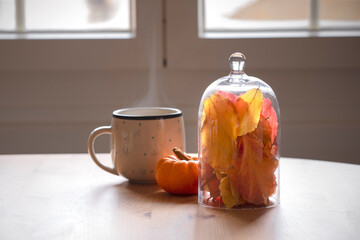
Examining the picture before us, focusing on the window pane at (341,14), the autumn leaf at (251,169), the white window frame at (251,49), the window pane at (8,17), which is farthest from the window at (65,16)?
the autumn leaf at (251,169)

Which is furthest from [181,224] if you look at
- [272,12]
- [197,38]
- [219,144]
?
[272,12]

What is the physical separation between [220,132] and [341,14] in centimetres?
120

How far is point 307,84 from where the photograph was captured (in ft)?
5.48

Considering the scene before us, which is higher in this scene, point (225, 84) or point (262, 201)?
point (225, 84)

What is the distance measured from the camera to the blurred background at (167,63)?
1.63 meters

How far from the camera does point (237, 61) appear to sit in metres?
0.71

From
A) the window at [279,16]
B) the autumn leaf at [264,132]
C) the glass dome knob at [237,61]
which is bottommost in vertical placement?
the autumn leaf at [264,132]

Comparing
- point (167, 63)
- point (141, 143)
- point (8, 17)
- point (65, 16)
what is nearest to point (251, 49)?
point (167, 63)

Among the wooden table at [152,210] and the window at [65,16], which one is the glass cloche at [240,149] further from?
the window at [65,16]

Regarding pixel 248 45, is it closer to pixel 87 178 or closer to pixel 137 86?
pixel 137 86

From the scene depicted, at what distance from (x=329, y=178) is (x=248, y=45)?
2.82 ft

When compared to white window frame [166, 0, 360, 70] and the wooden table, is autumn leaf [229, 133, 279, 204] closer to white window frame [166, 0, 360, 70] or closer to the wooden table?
the wooden table

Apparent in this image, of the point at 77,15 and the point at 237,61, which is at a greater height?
the point at 77,15

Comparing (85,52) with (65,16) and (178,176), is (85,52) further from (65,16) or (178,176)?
(178,176)
